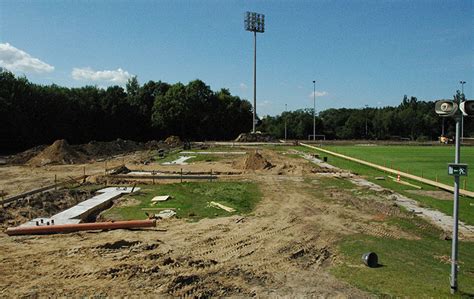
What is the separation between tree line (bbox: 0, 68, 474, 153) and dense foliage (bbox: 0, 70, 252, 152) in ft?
0.40

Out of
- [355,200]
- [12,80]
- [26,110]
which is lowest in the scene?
[355,200]

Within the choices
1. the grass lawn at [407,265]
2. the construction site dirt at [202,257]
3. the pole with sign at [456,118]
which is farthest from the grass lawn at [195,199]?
the pole with sign at [456,118]

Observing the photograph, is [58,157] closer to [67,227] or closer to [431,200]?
[67,227]

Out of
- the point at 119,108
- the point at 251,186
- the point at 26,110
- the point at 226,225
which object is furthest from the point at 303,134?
the point at 226,225

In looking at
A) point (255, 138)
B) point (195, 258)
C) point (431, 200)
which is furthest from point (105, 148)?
point (195, 258)

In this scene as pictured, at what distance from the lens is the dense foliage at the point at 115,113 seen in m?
57.1

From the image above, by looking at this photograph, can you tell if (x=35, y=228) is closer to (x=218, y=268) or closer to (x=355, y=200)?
(x=218, y=268)

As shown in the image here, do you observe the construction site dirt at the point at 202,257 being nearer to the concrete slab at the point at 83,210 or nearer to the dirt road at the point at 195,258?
the dirt road at the point at 195,258

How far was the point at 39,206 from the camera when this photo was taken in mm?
17031

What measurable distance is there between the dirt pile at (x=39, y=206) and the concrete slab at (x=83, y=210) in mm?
635

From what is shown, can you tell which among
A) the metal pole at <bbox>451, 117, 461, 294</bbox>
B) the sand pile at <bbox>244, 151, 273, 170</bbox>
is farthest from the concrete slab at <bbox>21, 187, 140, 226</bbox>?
the sand pile at <bbox>244, 151, 273, 170</bbox>

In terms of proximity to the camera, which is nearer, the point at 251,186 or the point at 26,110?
the point at 251,186

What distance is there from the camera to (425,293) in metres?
7.76

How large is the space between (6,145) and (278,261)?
56.3 m
